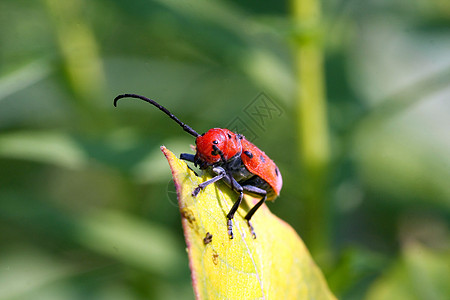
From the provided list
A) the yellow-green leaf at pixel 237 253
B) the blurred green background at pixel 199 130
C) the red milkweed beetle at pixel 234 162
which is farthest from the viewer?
the blurred green background at pixel 199 130

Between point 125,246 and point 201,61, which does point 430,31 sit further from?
point 125,246

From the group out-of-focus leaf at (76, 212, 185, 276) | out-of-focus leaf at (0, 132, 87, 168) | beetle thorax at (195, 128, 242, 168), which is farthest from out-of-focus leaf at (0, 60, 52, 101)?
beetle thorax at (195, 128, 242, 168)

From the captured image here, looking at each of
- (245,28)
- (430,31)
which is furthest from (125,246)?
(430,31)

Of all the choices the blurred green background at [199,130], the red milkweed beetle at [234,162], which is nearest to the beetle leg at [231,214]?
the red milkweed beetle at [234,162]

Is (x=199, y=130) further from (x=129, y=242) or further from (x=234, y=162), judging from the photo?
(x=234, y=162)

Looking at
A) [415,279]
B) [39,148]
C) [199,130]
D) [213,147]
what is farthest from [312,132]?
[39,148]

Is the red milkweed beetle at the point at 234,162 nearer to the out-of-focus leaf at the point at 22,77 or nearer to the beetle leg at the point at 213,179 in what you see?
the beetle leg at the point at 213,179
